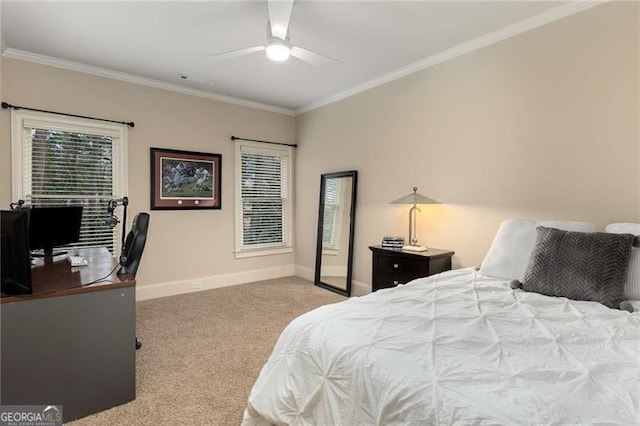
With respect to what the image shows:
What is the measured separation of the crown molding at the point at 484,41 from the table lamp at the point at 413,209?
1.28m

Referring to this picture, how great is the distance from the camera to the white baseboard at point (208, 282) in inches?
162

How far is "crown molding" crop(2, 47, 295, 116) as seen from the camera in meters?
3.34

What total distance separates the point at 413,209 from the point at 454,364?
2644 mm

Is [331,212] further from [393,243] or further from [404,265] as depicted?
[404,265]

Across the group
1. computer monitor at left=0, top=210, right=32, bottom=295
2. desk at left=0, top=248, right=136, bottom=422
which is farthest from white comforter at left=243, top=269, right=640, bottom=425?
computer monitor at left=0, top=210, right=32, bottom=295

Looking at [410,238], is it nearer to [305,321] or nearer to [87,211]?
[305,321]

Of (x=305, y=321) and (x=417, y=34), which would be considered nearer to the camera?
(x=305, y=321)

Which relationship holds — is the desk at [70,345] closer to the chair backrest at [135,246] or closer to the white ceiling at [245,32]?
the chair backrest at [135,246]

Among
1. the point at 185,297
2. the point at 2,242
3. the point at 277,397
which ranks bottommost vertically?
the point at 185,297

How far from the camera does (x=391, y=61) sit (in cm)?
350

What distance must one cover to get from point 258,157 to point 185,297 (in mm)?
2191

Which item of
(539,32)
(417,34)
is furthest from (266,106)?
(539,32)

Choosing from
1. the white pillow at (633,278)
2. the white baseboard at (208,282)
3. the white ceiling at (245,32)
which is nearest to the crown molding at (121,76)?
the white ceiling at (245,32)

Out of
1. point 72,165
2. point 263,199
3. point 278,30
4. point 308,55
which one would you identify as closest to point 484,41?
point 308,55
